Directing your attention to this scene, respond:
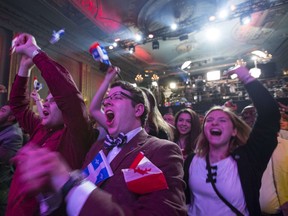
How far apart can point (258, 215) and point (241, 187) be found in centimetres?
20

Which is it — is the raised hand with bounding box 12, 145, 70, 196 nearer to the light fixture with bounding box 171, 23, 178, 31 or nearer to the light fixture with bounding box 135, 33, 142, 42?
the light fixture with bounding box 171, 23, 178, 31

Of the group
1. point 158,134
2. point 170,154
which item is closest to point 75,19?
point 158,134

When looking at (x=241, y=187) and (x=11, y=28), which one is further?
(x=11, y=28)

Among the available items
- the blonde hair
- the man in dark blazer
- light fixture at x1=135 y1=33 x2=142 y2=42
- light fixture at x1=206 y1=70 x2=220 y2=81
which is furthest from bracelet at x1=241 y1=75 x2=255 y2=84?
light fixture at x1=206 y1=70 x2=220 y2=81

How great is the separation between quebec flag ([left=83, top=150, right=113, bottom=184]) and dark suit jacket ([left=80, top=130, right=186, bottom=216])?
1.1 inches

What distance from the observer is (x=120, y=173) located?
105 cm

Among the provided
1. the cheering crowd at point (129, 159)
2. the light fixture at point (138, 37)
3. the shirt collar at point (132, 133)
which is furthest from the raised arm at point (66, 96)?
the light fixture at point (138, 37)

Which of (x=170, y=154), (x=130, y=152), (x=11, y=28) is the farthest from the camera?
(x=11, y=28)

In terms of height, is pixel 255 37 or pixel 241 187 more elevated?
pixel 255 37

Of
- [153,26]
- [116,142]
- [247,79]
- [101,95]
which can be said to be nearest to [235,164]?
[247,79]

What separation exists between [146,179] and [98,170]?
16.3 inches

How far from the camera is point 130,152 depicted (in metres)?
1.14

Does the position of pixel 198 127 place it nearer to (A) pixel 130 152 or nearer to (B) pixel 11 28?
(A) pixel 130 152

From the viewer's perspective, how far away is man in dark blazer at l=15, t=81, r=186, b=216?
0.62m
